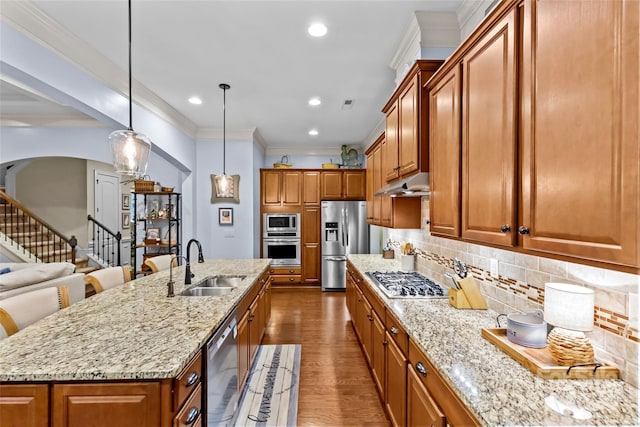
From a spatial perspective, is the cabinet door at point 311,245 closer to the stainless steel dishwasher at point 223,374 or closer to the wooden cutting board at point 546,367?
the stainless steel dishwasher at point 223,374

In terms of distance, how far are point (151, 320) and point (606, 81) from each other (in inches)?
84.7

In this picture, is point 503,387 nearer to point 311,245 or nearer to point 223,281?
point 223,281

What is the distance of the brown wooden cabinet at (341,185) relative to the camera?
5941mm

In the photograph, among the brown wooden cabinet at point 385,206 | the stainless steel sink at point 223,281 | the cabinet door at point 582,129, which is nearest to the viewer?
the cabinet door at point 582,129

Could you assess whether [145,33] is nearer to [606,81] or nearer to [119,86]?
[119,86]

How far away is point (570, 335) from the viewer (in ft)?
3.41

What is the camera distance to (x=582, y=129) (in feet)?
2.76

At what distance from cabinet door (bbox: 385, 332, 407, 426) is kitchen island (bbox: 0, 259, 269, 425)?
1.06 metres

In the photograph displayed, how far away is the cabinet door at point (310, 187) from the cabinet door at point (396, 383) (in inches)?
165

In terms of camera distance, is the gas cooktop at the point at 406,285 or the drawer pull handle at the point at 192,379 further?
the gas cooktop at the point at 406,285

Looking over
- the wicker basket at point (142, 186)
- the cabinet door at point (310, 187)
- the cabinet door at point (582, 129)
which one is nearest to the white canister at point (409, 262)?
the cabinet door at point (582, 129)

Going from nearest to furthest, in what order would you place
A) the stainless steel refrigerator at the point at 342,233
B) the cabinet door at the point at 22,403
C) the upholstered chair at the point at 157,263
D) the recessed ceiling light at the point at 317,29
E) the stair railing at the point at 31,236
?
the cabinet door at the point at 22,403, the recessed ceiling light at the point at 317,29, the upholstered chair at the point at 157,263, the stair railing at the point at 31,236, the stainless steel refrigerator at the point at 342,233

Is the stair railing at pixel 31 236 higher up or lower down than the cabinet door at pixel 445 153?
lower down

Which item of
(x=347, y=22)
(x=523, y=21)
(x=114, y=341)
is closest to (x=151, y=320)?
(x=114, y=341)
